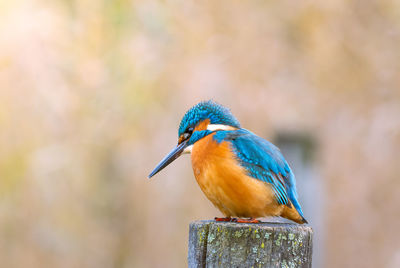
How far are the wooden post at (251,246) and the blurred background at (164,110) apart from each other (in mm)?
3091

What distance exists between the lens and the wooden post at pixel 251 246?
7.58ft

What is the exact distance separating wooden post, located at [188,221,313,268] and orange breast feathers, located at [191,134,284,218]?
53 cm

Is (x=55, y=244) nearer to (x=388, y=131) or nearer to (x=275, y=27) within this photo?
(x=275, y=27)

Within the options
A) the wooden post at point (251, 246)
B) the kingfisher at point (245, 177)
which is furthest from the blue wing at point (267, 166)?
the wooden post at point (251, 246)

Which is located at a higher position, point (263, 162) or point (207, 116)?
point (207, 116)

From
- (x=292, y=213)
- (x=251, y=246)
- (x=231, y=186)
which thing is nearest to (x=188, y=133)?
(x=231, y=186)

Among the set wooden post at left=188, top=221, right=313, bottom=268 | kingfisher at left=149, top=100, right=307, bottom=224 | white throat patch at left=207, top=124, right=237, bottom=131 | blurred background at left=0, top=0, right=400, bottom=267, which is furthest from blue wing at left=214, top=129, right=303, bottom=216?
blurred background at left=0, top=0, right=400, bottom=267

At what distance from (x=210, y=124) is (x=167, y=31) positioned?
405 cm

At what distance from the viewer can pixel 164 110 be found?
272 inches

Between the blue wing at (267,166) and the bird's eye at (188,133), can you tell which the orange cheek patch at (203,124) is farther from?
the blue wing at (267,166)

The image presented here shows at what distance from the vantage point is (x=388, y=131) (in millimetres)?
7535

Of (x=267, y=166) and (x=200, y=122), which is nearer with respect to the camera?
(x=267, y=166)

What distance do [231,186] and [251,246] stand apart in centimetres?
66

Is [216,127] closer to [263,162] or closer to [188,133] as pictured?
[188,133]
